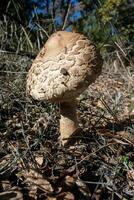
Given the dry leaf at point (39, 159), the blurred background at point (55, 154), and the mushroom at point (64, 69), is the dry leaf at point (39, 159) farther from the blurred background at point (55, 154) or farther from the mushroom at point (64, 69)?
the mushroom at point (64, 69)

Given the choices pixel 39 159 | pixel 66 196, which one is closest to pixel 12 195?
pixel 66 196

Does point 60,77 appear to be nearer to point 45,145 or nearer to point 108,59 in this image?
point 45,145

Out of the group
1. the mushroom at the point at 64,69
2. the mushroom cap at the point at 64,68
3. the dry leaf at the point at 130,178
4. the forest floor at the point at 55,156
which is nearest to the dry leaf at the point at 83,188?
the forest floor at the point at 55,156

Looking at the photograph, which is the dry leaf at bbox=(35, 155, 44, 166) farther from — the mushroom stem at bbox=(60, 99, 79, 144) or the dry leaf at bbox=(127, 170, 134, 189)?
the dry leaf at bbox=(127, 170, 134, 189)

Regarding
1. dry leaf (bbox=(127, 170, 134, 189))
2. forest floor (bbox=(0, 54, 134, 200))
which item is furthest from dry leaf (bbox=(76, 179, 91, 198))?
dry leaf (bbox=(127, 170, 134, 189))

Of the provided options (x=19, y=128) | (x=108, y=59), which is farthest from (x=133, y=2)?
(x=19, y=128)
